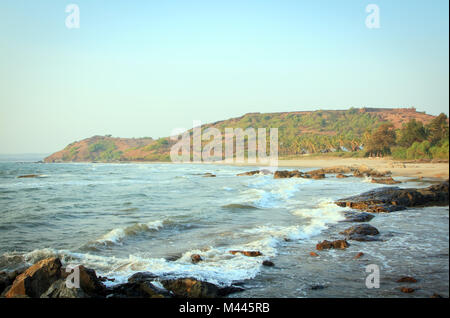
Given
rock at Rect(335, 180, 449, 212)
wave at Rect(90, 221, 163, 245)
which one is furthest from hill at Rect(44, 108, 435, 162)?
wave at Rect(90, 221, 163, 245)

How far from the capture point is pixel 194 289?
6.63m

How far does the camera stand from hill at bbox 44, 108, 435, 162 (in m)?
106

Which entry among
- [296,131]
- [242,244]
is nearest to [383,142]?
[242,244]

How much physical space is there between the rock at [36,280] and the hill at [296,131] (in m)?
89.1

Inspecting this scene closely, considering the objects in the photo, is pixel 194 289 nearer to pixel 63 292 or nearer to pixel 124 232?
pixel 63 292

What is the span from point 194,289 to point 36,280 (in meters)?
2.86

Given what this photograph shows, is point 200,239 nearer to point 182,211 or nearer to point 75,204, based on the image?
point 182,211

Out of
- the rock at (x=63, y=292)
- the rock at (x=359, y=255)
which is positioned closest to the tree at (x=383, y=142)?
the rock at (x=359, y=255)

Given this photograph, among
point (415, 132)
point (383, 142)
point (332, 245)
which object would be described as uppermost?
point (383, 142)

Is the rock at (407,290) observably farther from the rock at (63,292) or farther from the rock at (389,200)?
the rock at (389,200)

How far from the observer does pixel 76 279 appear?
618cm

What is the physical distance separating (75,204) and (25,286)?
54.7ft
